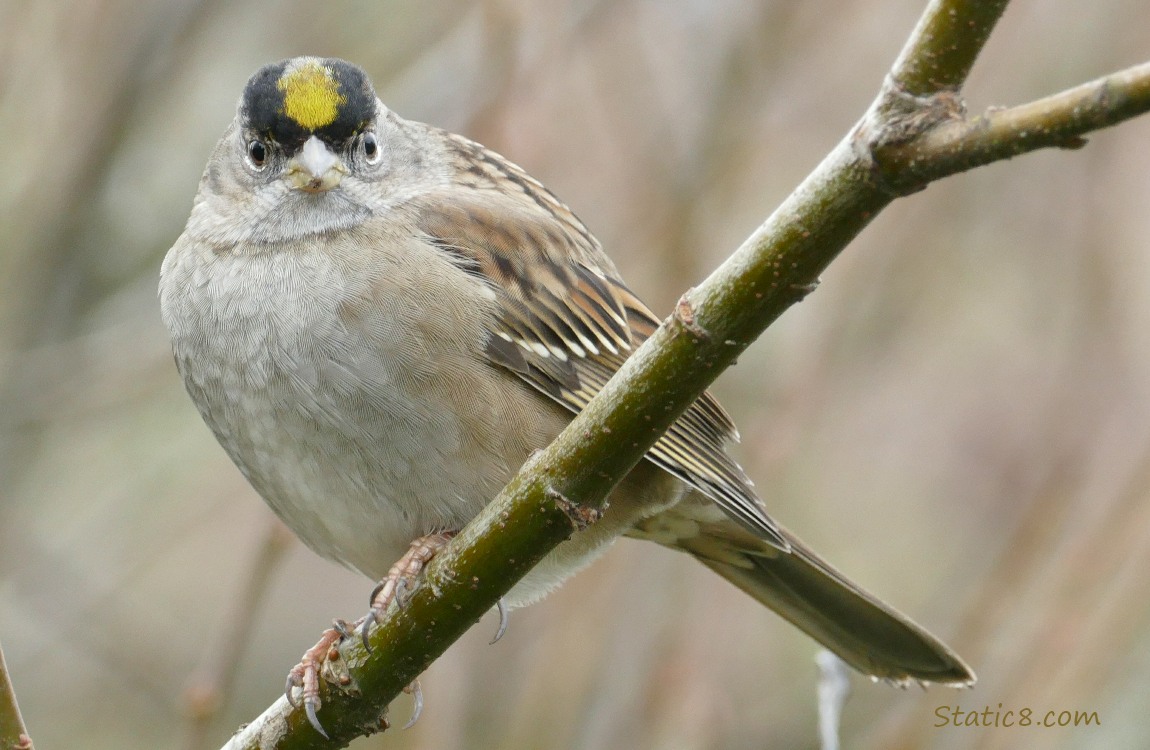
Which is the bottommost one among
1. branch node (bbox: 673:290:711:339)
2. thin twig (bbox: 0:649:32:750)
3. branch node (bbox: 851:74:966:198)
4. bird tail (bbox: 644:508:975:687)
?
thin twig (bbox: 0:649:32:750)

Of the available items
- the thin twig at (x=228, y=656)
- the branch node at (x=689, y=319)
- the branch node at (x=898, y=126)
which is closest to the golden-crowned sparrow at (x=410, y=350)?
the thin twig at (x=228, y=656)

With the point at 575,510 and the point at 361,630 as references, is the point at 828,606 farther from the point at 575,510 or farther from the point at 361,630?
the point at 575,510

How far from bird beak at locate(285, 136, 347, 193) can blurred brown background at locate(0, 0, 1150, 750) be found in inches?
32.3

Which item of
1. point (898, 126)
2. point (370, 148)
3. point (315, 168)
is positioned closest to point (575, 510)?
point (898, 126)

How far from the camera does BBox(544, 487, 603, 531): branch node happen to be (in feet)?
6.95

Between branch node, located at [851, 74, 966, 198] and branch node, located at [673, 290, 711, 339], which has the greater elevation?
branch node, located at [851, 74, 966, 198]

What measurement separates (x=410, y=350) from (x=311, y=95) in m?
0.72

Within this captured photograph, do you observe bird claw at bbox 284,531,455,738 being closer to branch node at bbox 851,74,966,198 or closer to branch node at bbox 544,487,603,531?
branch node at bbox 544,487,603,531

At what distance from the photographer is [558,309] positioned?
325 centimetres

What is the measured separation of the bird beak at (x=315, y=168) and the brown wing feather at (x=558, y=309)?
0.19 metres

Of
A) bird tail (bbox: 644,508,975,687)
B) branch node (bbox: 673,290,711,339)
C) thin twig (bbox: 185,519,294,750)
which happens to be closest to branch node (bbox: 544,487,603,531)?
branch node (bbox: 673,290,711,339)

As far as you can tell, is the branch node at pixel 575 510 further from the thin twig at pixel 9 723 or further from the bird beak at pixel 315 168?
the bird beak at pixel 315 168

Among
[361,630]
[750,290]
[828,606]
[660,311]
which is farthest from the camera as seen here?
[660,311]

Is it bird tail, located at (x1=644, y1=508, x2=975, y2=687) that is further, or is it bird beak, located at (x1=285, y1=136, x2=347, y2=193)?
bird tail, located at (x1=644, y1=508, x2=975, y2=687)
